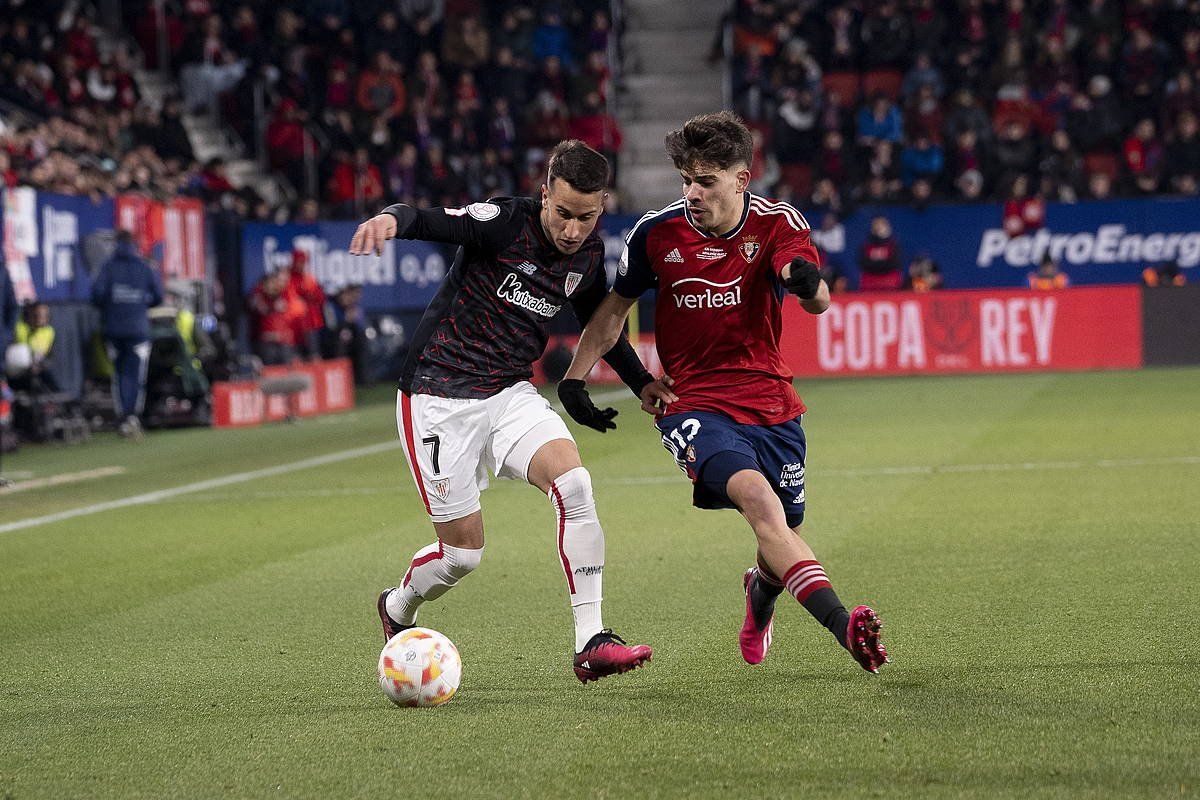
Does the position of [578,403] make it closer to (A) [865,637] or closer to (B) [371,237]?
(B) [371,237]

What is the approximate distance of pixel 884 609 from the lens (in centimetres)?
672

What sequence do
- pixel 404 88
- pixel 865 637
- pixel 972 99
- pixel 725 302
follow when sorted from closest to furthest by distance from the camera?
pixel 865 637 < pixel 725 302 < pixel 972 99 < pixel 404 88

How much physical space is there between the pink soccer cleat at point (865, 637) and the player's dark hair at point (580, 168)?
165cm

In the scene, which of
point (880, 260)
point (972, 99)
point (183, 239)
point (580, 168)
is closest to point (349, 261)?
point (183, 239)

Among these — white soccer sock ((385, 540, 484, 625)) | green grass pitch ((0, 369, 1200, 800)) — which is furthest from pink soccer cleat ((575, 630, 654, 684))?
white soccer sock ((385, 540, 484, 625))

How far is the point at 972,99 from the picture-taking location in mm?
25797

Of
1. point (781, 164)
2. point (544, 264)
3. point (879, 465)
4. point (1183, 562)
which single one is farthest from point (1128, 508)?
point (781, 164)

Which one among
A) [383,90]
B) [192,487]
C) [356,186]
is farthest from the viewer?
[383,90]

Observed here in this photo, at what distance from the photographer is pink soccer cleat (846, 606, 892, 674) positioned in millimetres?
4887

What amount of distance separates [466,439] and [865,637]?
1.59 metres

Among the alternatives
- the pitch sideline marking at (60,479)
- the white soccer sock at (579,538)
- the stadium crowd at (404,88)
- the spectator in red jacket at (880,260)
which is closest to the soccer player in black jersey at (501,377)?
the white soccer sock at (579,538)

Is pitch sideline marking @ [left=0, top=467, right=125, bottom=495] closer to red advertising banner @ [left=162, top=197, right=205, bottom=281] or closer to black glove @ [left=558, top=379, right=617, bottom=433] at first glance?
red advertising banner @ [left=162, top=197, right=205, bottom=281]

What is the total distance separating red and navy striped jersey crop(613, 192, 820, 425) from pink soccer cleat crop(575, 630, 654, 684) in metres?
0.82

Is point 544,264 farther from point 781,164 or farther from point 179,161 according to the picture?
point 781,164
